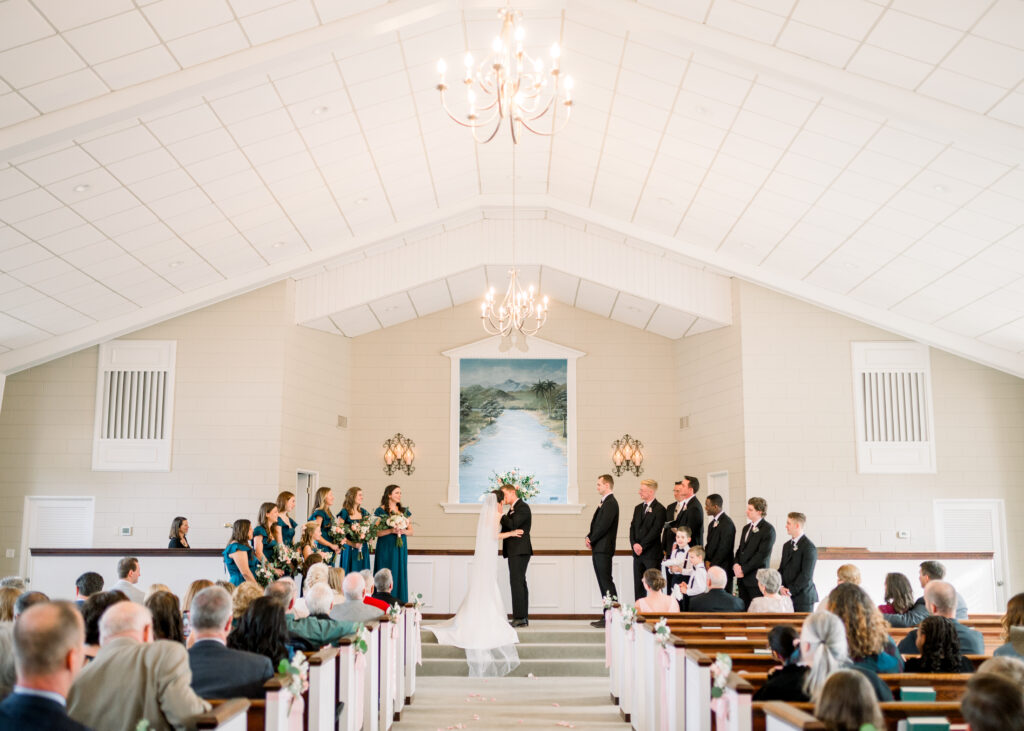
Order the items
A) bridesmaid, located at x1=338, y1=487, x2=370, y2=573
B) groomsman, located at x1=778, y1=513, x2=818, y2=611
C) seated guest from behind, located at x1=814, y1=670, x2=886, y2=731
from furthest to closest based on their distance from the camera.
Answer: bridesmaid, located at x1=338, y1=487, x2=370, y2=573
groomsman, located at x1=778, y1=513, x2=818, y2=611
seated guest from behind, located at x1=814, y1=670, x2=886, y2=731

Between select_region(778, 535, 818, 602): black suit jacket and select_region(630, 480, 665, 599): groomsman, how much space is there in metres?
1.58

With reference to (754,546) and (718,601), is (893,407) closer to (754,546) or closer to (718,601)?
(754,546)

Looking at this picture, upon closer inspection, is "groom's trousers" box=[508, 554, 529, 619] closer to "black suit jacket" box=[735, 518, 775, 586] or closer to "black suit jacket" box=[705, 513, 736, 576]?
"black suit jacket" box=[705, 513, 736, 576]

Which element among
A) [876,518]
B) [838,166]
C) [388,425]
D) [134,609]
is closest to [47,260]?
[388,425]

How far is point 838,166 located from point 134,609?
6.93m

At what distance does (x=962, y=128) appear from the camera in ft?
21.9

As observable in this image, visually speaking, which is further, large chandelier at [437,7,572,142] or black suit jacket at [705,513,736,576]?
black suit jacket at [705,513,736,576]

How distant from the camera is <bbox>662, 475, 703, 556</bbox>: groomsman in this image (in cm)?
909

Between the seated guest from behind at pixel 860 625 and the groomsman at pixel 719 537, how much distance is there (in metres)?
4.62

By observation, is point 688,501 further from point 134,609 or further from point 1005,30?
point 134,609

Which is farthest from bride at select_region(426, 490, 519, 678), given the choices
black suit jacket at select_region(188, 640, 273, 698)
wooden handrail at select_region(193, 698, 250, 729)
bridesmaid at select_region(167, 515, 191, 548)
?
wooden handrail at select_region(193, 698, 250, 729)

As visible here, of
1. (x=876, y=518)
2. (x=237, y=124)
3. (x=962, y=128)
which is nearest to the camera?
(x=962, y=128)

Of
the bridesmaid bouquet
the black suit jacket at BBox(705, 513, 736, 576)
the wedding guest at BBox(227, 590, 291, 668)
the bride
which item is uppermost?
the bridesmaid bouquet

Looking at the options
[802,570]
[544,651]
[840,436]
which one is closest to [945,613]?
[802,570]
